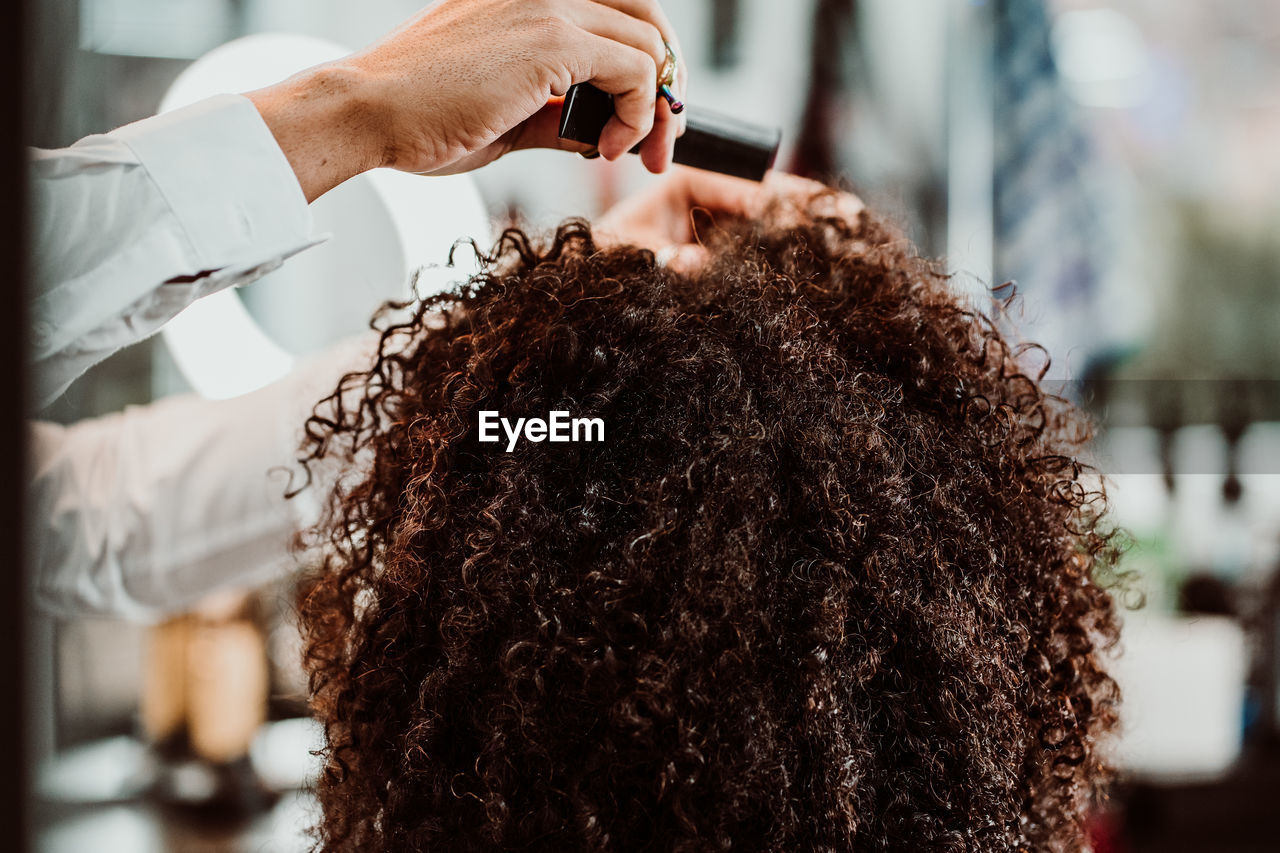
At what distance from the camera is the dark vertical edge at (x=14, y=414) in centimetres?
20

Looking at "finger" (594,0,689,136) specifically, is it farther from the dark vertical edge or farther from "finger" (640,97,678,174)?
the dark vertical edge

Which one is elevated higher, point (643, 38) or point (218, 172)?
point (643, 38)

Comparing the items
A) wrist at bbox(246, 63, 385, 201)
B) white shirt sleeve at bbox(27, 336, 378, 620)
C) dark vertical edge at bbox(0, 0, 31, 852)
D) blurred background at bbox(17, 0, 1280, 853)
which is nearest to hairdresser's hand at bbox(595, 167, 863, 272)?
wrist at bbox(246, 63, 385, 201)

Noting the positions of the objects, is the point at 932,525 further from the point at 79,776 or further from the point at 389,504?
the point at 79,776

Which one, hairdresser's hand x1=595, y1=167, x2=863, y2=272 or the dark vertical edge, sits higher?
hairdresser's hand x1=595, y1=167, x2=863, y2=272

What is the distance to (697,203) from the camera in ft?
3.02

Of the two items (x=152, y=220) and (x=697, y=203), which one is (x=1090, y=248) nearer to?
(x=697, y=203)

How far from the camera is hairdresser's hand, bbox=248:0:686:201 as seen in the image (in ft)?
1.79

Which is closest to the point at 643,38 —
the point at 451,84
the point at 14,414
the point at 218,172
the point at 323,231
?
the point at 451,84

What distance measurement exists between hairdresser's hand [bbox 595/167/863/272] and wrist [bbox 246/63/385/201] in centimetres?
26

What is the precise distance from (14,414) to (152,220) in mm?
361

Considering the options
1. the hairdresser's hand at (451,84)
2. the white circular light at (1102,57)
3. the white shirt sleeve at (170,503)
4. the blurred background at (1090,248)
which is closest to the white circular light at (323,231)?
the white shirt sleeve at (170,503)

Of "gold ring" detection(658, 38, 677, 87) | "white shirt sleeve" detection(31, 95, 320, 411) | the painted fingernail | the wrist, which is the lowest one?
"white shirt sleeve" detection(31, 95, 320, 411)

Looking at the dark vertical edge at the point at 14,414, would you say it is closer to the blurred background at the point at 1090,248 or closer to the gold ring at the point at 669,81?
the gold ring at the point at 669,81
